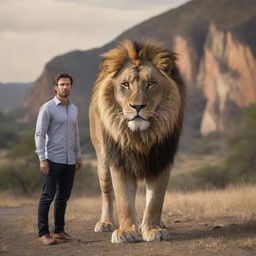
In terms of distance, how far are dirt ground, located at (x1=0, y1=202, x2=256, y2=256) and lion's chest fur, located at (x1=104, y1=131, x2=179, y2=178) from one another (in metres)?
0.72

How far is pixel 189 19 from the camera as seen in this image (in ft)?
275

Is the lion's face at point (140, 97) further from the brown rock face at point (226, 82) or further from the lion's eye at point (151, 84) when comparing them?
the brown rock face at point (226, 82)

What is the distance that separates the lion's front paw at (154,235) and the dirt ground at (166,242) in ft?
0.26

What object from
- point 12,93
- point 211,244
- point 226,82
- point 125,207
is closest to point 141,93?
point 125,207

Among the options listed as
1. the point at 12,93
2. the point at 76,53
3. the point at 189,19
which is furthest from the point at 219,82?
the point at 12,93

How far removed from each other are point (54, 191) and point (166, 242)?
4.09 feet

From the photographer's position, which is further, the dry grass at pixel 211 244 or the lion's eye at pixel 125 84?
the lion's eye at pixel 125 84

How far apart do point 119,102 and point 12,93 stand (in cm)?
17840

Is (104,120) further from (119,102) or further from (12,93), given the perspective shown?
(12,93)

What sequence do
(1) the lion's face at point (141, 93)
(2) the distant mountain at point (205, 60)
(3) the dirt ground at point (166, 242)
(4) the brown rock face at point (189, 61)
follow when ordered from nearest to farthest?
1. (3) the dirt ground at point (166, 242)
2. (1) the lion's face at point (141, 93)
3. (2) the distant mountain at point (205, 60)
4. (4) the brown rock face at point (189, 61)

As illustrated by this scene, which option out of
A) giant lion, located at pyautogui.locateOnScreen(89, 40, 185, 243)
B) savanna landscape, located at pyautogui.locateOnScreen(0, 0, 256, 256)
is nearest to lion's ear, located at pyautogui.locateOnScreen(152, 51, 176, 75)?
giant lion, located at pyautogui.locateOnScreen(89, 40, 185, 243)

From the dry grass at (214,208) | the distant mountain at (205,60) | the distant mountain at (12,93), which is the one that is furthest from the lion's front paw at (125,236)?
the distant mountain at (12,93)

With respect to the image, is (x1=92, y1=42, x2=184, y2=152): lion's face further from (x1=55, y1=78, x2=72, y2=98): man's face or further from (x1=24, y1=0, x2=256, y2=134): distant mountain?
(x1=24, y1=0, x2=256, y2=134): distant mountain

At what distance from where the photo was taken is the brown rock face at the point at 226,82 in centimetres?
6753
